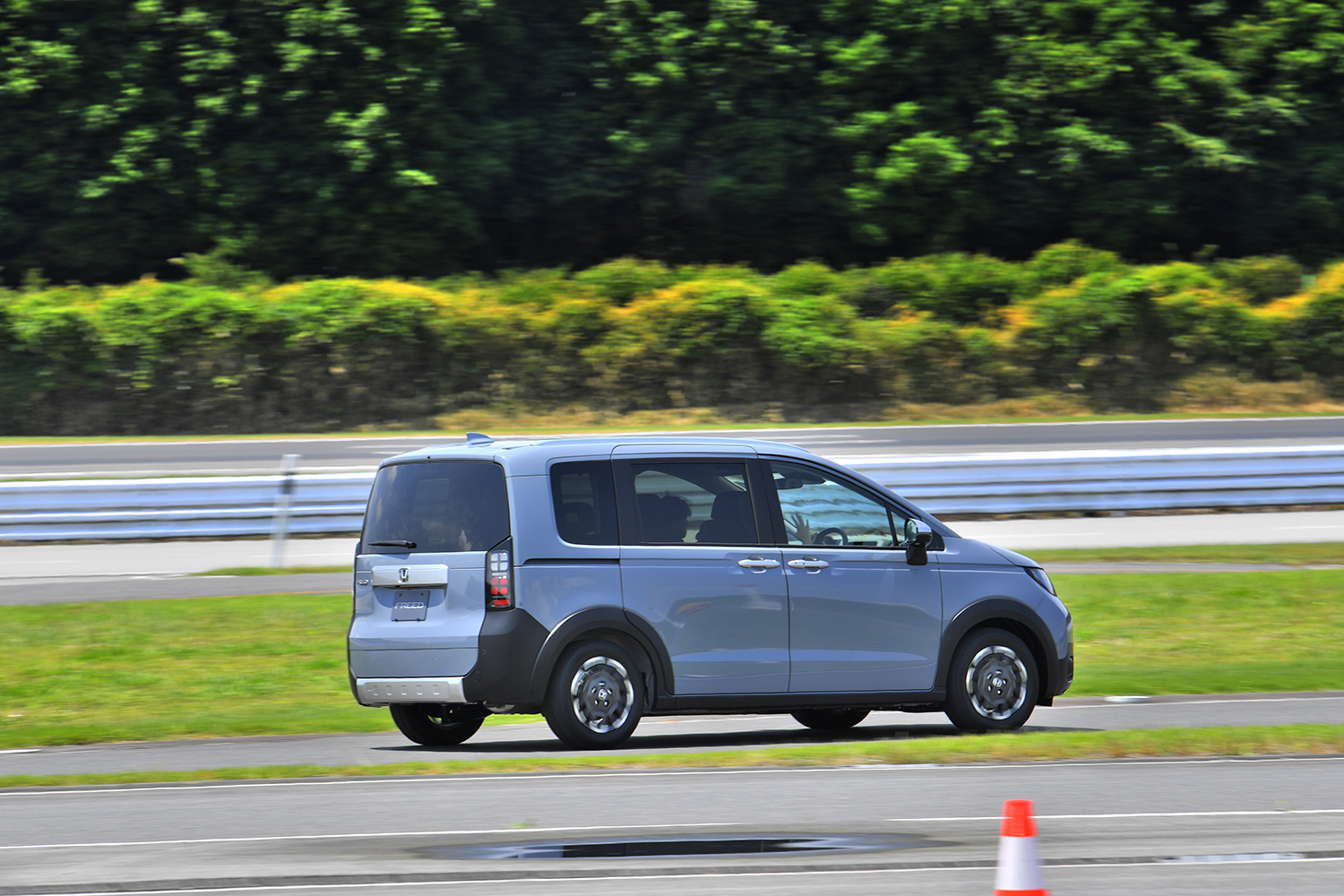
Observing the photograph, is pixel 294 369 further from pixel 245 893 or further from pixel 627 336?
pixel 245 893

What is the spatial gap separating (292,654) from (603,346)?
2402 cm

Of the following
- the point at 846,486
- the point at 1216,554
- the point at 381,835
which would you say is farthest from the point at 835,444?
the point at 381,835

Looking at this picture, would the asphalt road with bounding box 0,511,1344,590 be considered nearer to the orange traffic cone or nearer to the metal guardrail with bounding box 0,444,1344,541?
the metal guardrail with bounding box 0,444,1344,541

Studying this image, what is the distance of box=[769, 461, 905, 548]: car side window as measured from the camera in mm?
9789

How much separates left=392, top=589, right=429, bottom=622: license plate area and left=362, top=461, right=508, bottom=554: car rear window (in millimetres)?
237

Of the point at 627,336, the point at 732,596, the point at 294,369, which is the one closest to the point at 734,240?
the point at 627,336

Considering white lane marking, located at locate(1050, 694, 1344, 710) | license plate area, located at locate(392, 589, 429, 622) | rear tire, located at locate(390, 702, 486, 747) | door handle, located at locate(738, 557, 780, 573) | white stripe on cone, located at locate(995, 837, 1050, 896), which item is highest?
white stripe on cone, located at locate(995, 837, 1050, 896)

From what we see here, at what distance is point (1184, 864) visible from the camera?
20.5 feet

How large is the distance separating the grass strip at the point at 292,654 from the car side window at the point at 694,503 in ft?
8.77

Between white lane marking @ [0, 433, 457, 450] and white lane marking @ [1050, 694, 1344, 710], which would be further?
white lane marking @ [0, 433, 457, 450]

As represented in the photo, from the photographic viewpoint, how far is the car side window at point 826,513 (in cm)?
979

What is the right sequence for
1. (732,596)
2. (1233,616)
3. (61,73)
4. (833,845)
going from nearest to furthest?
(833,845), (732,596), (1233,616), (61,73)

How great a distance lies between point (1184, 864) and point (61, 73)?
38.5 meters

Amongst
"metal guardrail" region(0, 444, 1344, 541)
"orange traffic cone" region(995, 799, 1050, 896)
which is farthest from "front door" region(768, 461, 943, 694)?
"metal guardrail" region(0, 444, 1344, 541)
